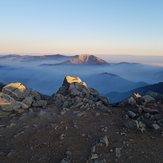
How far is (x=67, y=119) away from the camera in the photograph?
91.9 feet

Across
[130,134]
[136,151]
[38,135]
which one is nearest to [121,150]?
[136,151]

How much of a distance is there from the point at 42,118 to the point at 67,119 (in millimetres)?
2485

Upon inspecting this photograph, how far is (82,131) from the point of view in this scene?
2567 cm

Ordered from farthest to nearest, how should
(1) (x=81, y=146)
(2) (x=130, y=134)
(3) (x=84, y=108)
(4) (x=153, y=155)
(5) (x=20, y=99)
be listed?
1. (5) (x=20, y=99)
2. (3) (x=84, y=108)
3. (2) (x=130, y=134)
4. (1) (x=81, y=146)
5. (4) (x=153, y=155)

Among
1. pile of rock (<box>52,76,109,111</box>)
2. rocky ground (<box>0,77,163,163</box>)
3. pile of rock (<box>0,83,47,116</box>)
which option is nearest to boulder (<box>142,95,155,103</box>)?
rocky ground (<box>0,77,163,163</box>)

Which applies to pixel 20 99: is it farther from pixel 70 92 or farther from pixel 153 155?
pixel 153 155

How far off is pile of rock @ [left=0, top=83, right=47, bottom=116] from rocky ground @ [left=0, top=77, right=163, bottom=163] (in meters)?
0.10

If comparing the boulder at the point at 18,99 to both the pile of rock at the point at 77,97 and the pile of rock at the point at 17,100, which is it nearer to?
the pile of rock at the point at 17,100

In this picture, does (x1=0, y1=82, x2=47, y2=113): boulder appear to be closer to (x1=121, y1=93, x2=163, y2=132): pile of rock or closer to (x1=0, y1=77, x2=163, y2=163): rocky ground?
(x1=0, y1=77, x2=163, y2=163): rocky ground

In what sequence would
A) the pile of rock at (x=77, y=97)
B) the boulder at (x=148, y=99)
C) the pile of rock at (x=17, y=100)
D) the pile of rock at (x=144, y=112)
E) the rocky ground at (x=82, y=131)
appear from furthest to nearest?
the boulder at (x=148, y=99)
the pile of rock at (x=17, y=100)
the pile of rock at (x=77, y=97)
the pile of rock at (x=144, y=112)
the rocky ground at (x=82, y=131)

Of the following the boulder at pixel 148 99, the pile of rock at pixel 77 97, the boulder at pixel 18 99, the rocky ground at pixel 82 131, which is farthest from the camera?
the boulder at pixel 148 99

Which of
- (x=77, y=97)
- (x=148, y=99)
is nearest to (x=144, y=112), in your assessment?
(x=148, y=99)

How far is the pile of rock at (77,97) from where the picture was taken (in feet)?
104

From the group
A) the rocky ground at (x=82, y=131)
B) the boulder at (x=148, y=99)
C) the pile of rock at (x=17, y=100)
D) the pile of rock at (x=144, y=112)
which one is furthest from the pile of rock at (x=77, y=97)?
the boulder at (x=148, y=99)
